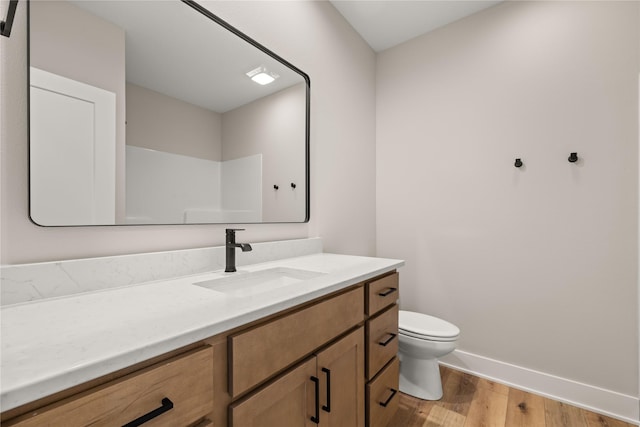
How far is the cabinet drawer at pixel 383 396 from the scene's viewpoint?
1238 millimetres

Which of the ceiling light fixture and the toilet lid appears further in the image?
the toilet lid

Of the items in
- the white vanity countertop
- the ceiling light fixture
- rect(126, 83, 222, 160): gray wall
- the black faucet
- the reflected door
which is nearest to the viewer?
the white vanity countertop

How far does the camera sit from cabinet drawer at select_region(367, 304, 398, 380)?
4.04 feet

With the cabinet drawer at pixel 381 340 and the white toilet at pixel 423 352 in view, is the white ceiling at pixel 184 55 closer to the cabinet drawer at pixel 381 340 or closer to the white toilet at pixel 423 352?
the cabinet drawer at pixel 381 340

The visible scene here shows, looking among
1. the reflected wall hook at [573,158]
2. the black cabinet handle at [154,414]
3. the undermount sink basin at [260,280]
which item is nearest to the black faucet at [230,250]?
the undermount sink basin at [260,280]

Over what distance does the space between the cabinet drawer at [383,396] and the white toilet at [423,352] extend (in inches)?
10.4

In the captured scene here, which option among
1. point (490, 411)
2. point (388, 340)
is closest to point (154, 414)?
point (388, 340)

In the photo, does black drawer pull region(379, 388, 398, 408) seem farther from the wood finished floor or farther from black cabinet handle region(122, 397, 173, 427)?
black cabinet handle region(122, 397, 173, 427)

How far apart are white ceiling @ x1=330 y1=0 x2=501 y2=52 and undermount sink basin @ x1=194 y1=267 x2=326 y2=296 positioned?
1821mm

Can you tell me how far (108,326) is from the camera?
23.4 inches

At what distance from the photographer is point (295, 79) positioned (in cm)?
168

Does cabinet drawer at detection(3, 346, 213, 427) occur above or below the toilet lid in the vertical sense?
above

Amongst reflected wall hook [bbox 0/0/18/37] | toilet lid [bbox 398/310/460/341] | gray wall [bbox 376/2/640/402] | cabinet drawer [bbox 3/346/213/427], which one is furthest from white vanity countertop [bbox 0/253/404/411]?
Answer: gray wall [bbox 376/2/640/402]

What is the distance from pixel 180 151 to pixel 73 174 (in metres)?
0.39
